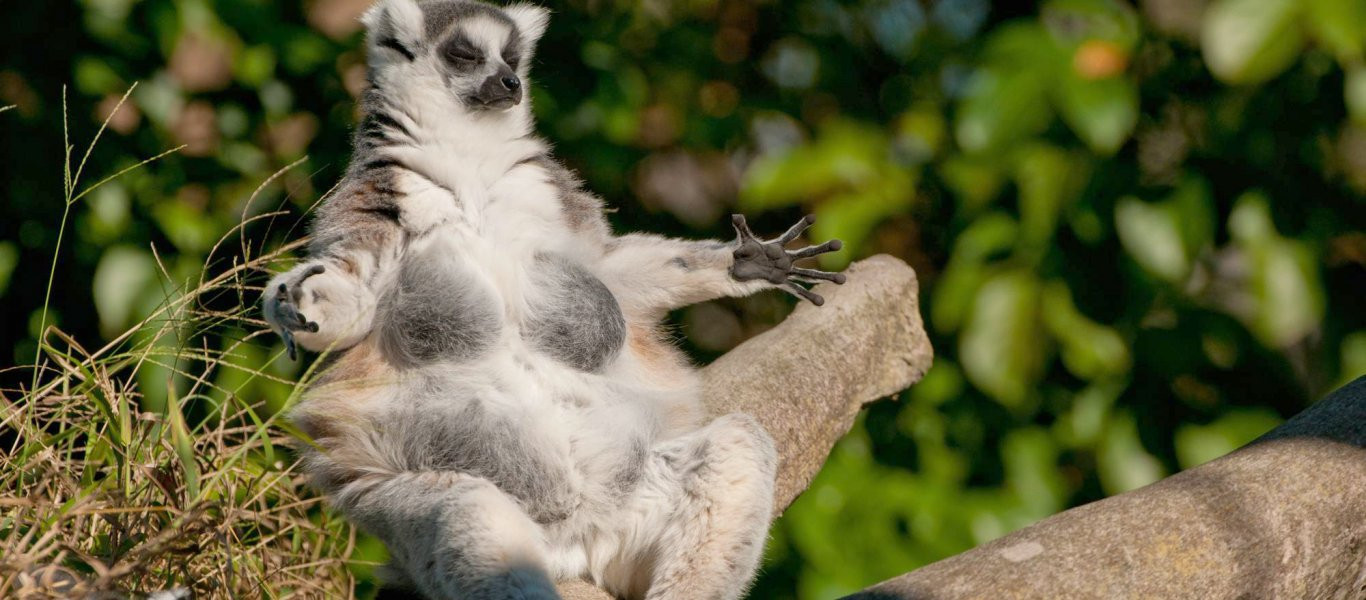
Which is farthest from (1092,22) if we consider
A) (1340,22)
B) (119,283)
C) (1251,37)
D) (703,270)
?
(119,283)

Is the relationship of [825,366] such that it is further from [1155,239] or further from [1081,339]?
[1155,239]

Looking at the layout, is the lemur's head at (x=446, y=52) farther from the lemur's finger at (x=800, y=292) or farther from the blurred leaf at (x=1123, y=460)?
the blurred leaf at (x=1123, y=460)

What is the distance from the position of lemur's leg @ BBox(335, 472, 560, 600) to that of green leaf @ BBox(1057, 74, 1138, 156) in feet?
4.14

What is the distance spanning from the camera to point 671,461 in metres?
2.21

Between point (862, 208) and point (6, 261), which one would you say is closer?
point (862, 208)

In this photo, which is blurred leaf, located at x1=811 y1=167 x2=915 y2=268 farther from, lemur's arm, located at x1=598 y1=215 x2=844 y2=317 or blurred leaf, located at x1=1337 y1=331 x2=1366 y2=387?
blurred leaf, located at x1=1337 y1=331 x2=1366 y2=387

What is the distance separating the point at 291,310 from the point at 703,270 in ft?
2.96

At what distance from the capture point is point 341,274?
2.13 m

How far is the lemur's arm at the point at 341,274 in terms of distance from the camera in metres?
1.99

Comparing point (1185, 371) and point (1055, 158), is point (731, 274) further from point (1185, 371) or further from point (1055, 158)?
point (1185, 371)

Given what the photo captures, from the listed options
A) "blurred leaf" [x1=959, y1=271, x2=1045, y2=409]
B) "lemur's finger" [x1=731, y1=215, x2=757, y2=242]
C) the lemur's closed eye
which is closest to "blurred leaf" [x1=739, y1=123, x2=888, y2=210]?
"lemur's finger" [x1=731, y1=215, x2=757, y2=242]

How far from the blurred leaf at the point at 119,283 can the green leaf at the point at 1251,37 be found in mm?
2236

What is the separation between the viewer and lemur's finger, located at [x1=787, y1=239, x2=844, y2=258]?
2.50 meters

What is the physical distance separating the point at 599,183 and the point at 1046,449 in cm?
125
